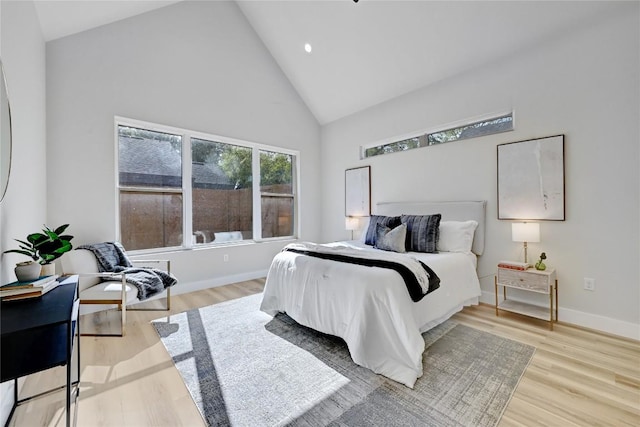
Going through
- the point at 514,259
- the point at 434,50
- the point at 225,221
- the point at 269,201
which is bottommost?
the point at 514,259

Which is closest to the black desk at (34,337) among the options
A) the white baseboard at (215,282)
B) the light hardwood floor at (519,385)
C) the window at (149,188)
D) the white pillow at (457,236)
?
the light hardwood floor at (519,385)

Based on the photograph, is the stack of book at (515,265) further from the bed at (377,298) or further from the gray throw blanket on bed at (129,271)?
the gray throw blanket on bed at (129,271)

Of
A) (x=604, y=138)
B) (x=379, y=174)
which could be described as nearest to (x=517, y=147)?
(x=604, y=138)

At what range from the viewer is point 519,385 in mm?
1871

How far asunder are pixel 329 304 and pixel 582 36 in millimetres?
3618

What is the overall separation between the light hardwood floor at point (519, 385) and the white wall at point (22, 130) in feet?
1.29

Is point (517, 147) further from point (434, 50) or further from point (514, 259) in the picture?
point (434, 50)

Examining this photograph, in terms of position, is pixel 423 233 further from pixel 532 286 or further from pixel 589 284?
pixel 589 284

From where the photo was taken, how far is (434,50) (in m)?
3.53

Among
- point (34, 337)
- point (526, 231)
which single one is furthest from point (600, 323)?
point (34, 337)

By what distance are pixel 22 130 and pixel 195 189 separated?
201cm

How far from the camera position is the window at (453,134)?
3346 millimetres

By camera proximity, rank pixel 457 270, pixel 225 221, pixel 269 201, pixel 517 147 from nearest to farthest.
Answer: pixel 457 270 < pixel 517 147 < pixel 225 221 < pixel 269 201

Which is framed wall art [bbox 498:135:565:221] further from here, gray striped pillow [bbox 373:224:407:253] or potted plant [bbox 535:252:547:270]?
gray striped pillow [bbox 373:224:407:253]
